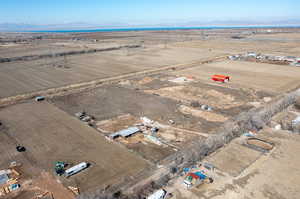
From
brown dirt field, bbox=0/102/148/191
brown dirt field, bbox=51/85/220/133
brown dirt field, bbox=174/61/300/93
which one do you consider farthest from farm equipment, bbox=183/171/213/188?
brown dirt field, bbox=174/61/300/93

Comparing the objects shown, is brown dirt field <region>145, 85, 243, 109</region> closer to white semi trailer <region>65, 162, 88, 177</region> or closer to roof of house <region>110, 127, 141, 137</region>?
roof of house <region>110, 127, 141, 137</region>

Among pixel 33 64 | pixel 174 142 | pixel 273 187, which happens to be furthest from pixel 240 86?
pixel 33 64

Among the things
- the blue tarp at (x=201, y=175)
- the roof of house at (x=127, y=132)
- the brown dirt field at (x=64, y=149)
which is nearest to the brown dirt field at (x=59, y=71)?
the brown dirt field at (x=64, y=149)

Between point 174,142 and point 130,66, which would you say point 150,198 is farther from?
point 130,66

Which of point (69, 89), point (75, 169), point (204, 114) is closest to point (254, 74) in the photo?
point (204, 114)

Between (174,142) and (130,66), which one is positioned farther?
(130,66)
